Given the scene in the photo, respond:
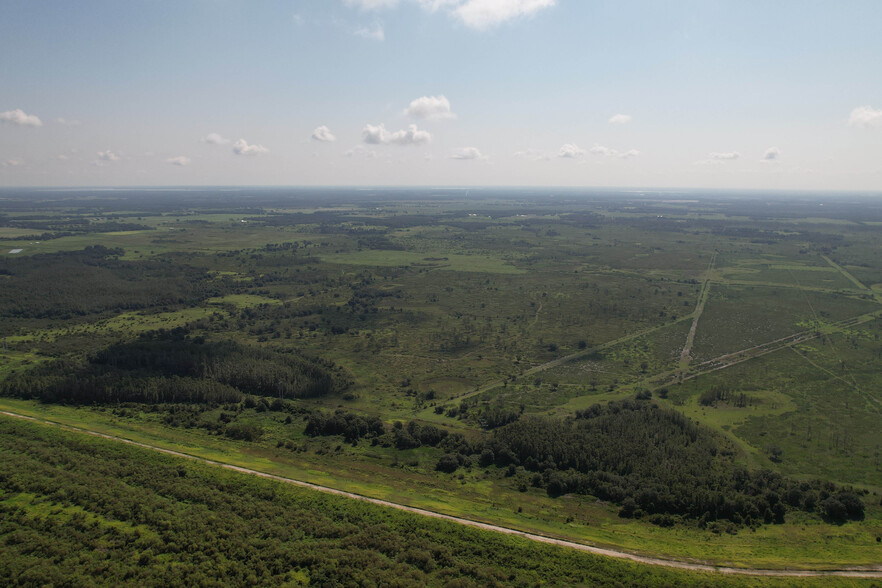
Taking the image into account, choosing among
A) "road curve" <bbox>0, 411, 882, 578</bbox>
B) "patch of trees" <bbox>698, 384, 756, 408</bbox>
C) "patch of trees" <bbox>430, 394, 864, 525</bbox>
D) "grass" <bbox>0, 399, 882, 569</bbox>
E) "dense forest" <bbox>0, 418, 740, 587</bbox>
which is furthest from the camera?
"patch of trees" <bbox>698, 384, 756, 408</bbox>

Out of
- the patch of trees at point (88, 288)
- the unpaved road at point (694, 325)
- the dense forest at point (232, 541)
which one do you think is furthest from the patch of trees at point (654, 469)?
the patch of trees at point (88, 288)

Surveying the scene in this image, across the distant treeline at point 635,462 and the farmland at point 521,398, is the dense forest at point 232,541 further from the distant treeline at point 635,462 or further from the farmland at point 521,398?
the distant treeline at point 635,462

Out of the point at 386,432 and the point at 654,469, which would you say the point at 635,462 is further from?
the point at 386,432

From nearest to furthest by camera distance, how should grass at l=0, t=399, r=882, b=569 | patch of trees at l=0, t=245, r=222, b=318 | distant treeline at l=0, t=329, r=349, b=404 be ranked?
1. grass at l=0, t=399, r=882, b=569
2. distant treeline at l=0, t=329, r=349, b=404
3. patch of trees at l=0, t=245, r=222, b=318

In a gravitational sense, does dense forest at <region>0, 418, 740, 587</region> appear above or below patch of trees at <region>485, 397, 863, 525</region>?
above

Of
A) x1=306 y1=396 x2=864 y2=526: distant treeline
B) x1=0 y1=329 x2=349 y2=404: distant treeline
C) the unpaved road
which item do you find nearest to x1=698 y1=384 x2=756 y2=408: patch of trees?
x1=306 y1=396 x2=864 y2=526: distant treeline

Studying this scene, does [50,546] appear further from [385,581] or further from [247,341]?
[247,341]

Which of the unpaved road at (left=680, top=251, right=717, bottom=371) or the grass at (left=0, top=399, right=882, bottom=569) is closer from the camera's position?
the grass at (left=0, top=399, right=882, bottom=569)

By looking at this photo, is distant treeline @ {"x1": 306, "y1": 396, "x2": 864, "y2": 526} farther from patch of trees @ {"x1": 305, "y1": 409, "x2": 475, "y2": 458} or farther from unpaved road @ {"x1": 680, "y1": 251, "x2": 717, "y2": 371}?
unpaved road @ {"x1": 680, "y1": 251, "x2": 717, "y2": 371}
